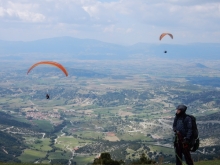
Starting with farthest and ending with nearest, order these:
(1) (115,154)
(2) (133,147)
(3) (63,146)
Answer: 1. (3) (63,146)
2. (2) (133,147)
3. (1) (115,154)

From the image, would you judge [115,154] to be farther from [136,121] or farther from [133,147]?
[136,121]

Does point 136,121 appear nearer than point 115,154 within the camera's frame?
No

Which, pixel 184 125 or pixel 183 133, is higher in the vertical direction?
pixel 184 125

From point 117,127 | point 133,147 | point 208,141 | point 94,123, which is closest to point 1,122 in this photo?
point 94,123

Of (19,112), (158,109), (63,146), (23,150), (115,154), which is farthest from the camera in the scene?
(158,109)

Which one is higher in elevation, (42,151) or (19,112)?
(19,112)
